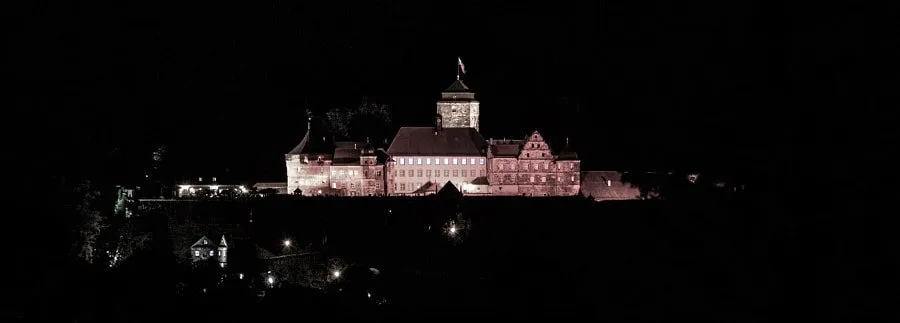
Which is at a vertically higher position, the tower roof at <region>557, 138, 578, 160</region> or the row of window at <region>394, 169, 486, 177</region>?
the tower roof at <region>557, 138, 578, 160</region>

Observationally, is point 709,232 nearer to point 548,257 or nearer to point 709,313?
point 709,313

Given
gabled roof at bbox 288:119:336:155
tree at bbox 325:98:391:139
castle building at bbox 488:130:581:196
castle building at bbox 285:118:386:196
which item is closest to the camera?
castle building at bbox 488:130:581:196

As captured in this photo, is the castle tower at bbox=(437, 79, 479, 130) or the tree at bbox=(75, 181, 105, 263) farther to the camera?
the castle tower at bbox=(437, 79, 479, 130)

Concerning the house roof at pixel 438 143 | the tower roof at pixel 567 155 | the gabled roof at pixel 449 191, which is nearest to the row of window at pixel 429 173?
the house roof at pixel 438 143

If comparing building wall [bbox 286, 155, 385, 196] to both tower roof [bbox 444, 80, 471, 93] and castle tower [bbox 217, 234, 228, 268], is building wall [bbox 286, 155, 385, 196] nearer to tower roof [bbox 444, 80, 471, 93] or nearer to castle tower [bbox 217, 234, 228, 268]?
tower roof [bbox 444, 80, 471, 93]

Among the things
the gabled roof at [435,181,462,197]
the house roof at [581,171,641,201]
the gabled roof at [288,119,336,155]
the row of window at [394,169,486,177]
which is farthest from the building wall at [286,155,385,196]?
the house roof at [581,171,641,201]

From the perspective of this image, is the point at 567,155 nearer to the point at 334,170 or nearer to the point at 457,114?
the point at 457,114

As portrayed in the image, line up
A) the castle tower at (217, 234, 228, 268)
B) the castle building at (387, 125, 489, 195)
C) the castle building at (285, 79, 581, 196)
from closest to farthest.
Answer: the castle tower at (217, 234, 228, 268)
the castle building at (285, 79, 581, 196)
the castle building at (387, 125, 489, 195)

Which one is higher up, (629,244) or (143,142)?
(143,142)

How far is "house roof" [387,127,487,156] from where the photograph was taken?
2023 inches

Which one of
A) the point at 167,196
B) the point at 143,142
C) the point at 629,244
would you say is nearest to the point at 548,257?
the point at 629,244

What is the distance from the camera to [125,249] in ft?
140

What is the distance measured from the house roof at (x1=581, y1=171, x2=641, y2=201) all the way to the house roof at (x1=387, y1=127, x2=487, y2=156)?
5.42 meters

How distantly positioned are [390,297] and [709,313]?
1106 centimetres
